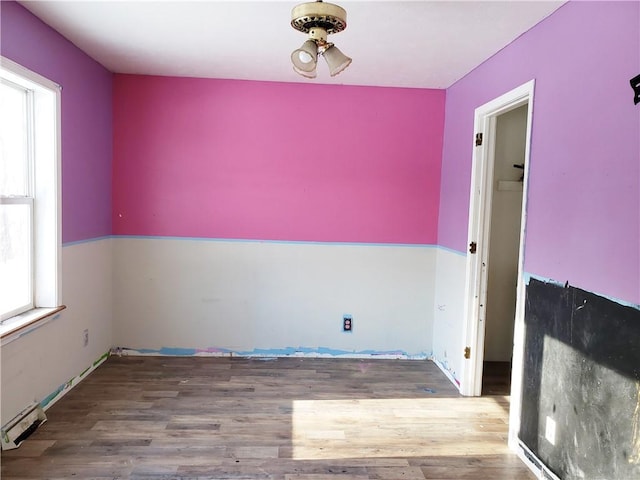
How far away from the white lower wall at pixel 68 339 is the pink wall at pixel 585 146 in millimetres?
2862

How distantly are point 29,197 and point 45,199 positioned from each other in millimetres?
83

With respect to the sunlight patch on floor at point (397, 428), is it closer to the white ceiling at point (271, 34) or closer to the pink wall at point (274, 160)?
the pink wall at point (274, 160)

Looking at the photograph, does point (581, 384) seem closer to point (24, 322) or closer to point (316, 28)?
point (316, 28)

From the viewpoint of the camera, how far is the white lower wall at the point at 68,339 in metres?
2.37

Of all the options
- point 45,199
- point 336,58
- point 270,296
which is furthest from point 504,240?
point 45,199

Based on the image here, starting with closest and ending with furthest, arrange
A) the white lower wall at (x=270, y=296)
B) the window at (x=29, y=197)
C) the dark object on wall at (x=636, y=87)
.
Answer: the dark object on wall at (x=636, y=87)
the window at (x=29, y=197)
the white lower wall at (x=270, y=296)

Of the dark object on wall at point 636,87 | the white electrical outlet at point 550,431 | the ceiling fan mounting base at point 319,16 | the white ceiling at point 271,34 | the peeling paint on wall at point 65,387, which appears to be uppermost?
the white ceiling at point 271,34

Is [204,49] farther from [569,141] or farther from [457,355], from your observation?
[457,355]

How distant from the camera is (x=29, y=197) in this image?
2.62 m

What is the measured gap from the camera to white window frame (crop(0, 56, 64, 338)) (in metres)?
2.62

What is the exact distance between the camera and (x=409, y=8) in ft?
7.15

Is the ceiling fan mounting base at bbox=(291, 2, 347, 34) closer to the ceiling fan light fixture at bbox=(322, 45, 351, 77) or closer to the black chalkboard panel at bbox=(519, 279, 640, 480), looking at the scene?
the ceiling fan light fixture at bbox=(322, 45, 351, 77)

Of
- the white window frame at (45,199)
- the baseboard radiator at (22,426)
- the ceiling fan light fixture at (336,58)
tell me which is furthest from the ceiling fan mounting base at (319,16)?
the baseboard radiator at (22,426)

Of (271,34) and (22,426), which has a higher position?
(271,34)
